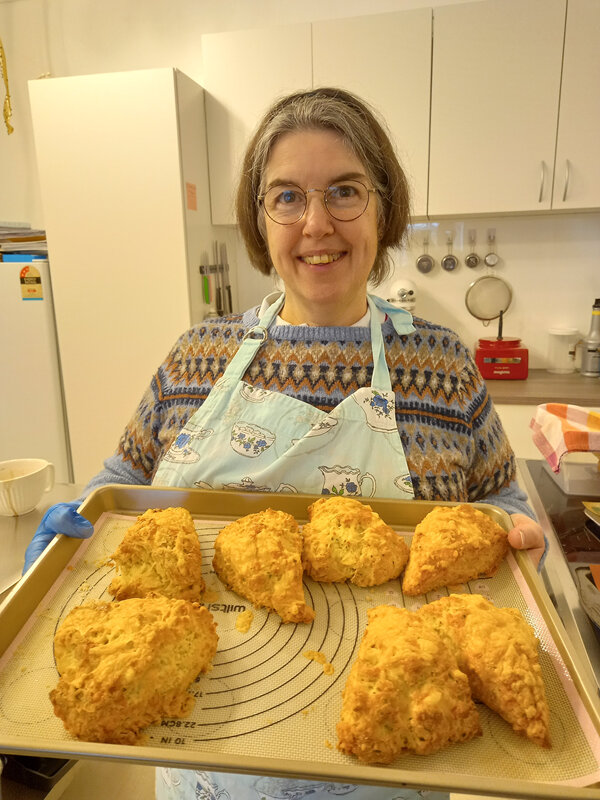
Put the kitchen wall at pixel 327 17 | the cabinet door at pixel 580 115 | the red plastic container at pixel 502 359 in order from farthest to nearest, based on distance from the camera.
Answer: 1. the kitchen wall at pixel 327 17
2. the red plastic container at pixel 502 359
3. the cabinet door at pixel 580 115

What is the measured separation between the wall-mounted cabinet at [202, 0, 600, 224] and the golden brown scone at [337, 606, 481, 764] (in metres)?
2.24

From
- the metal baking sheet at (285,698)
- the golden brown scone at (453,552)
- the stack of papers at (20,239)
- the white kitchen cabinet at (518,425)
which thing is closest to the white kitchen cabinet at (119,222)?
the stack of papers at (20,239)

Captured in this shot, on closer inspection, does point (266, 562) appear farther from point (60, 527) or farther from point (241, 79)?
point (241, 79)

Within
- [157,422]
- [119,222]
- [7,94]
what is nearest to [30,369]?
[119,222]

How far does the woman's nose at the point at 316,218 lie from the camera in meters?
1.10

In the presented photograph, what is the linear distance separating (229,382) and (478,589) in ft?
2.09

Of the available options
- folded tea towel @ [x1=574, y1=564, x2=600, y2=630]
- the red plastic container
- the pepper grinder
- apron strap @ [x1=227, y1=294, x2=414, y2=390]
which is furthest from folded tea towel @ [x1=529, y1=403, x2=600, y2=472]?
the pepper grinder

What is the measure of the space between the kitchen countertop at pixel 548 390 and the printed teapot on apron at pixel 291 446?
4.96ft

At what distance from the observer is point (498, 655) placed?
69cm

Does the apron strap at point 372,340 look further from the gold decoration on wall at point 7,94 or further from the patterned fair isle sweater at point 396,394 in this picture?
the gold decoration on wall at point 7,94

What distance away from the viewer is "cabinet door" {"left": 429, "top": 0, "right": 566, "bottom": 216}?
2.36 m

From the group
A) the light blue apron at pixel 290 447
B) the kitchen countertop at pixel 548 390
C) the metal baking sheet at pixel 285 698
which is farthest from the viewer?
the kitchen countertop at pixel 548 390

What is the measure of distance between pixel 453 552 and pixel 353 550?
15 centimetres

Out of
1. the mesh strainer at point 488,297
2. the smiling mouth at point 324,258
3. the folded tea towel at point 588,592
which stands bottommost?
the folded tea towel at point 588,592
